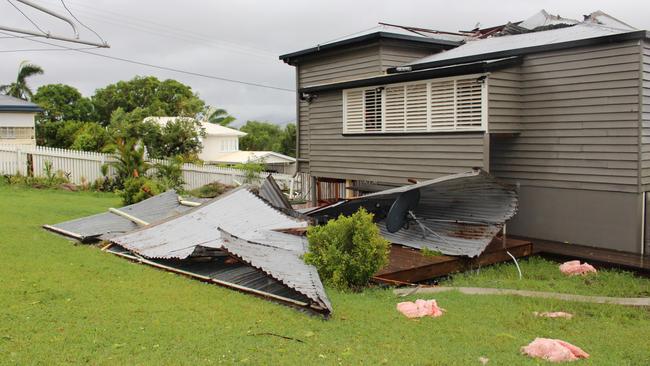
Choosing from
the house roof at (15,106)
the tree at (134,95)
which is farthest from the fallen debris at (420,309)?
the tree at (134,95)

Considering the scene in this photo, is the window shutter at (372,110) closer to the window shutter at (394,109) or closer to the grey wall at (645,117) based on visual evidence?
the window shutter at (394,109)

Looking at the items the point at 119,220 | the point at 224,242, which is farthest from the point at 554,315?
the point at 119,220

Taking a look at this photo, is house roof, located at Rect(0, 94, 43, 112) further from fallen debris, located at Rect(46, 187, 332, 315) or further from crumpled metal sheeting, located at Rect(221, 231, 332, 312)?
crumpled metal sheeting, located at Rect(221, 231, 332, 312)

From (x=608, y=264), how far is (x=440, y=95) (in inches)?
193

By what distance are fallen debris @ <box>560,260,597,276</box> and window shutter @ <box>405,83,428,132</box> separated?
14.5 ft

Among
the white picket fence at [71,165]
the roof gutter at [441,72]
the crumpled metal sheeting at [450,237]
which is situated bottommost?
the crumpled metal sheeting at [450,237]

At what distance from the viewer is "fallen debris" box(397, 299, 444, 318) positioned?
7.53 meters

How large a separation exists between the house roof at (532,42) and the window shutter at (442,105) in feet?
5.17

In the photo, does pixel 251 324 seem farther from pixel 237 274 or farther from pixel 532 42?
pixel 532 42

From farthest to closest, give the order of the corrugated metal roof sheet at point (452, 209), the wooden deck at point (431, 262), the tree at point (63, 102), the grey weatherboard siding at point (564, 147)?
the tree at point (63, 102) → the grey weatherboard siding at point (564, 147) → the corrugated metal roof sheet at point (452, 209) → the wooden deck at point (431, 262)

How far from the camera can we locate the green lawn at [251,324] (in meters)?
5.70

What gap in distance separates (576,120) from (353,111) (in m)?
5.48

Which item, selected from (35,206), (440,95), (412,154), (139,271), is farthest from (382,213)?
(35,206)

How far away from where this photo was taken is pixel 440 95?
1296 centimetres
